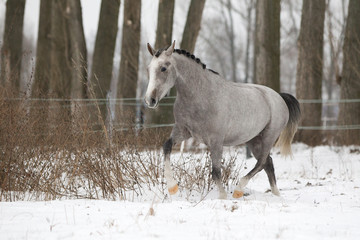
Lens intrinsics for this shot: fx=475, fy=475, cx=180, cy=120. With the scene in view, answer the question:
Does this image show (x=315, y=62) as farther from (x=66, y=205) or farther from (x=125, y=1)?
(x=66, y=205)

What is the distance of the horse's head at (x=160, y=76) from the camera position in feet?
16.2

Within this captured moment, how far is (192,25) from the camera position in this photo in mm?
13445

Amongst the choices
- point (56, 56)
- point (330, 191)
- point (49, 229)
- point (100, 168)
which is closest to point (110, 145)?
point (100, 168)

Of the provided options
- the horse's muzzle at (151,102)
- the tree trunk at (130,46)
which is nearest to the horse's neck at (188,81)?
the horse's muzzle at (151,102)

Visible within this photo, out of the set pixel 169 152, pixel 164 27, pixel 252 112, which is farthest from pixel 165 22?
pixel 169 152

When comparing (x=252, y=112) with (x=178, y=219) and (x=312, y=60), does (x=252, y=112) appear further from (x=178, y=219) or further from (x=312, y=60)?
(x=312, y=60)

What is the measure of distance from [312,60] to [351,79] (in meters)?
1.27

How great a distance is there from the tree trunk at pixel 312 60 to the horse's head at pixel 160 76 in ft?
28.4

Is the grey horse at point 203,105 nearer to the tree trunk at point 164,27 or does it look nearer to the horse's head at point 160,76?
the horse's head at point 160,76

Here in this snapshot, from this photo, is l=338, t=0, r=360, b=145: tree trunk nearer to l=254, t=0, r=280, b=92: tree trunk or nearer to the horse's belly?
l=254, t=0, r=280, b=92: tree trunk

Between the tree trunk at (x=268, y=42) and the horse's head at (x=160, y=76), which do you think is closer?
the horse's head at (x=160, y=76)

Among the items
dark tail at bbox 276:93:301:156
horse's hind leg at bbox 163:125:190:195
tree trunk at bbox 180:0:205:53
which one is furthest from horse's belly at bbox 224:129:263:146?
tree trunk at bbox 180:0:205:53

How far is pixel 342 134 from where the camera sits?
1233cm

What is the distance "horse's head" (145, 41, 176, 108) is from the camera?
4926mm
